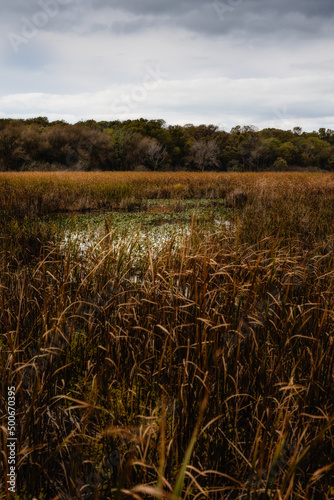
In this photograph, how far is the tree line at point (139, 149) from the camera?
3269 cm

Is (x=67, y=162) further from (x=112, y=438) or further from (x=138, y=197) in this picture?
(x=112, y=438)

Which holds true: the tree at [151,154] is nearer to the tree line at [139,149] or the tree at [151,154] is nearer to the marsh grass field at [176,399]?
the tree line at [139,149]

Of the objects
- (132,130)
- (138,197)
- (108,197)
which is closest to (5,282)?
(108,197)

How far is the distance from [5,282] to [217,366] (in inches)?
69.2

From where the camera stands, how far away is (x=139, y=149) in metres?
37.6

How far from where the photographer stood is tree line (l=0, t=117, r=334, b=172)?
3269 cm

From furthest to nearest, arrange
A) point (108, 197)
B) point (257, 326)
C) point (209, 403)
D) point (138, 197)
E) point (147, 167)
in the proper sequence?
point (147, 167), point (138, 197), point (108, 197), point (257, 326), point (209, 403)

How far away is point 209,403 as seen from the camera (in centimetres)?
147

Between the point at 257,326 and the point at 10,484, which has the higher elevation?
the point at 257,326

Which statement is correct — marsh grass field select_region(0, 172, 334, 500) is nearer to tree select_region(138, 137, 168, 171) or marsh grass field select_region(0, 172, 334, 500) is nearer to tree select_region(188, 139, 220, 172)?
tree select_region(138, 137, 168, 171)

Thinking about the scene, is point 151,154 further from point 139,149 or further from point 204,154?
point 204,154

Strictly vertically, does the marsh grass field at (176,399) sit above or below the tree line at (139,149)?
below

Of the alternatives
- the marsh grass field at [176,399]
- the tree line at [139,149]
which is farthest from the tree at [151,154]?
the marsh grass field at [176,399]

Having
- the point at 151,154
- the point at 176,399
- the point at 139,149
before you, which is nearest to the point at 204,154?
the point at 151,154
